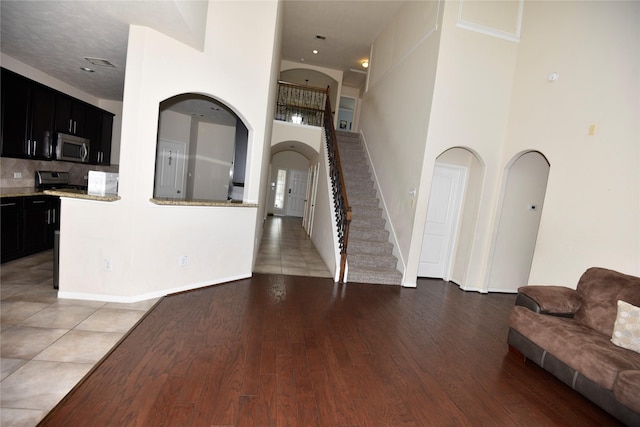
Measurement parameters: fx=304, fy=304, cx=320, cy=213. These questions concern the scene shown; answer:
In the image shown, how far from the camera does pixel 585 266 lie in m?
3.52

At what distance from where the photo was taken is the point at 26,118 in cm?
454

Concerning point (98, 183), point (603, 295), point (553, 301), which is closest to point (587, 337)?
point (553, 301)

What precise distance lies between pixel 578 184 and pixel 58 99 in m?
7.79

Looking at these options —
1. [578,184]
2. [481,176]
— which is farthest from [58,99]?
[578,184]

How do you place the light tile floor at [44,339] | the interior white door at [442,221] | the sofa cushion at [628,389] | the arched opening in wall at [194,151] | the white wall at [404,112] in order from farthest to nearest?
the arched opening in wall at [194,151] → the interior white door at [442,221] → the white wall at [404,112] → the sofa cushion at [628,389] → the light tile floor at [44,339]

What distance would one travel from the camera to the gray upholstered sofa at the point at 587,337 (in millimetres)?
2215

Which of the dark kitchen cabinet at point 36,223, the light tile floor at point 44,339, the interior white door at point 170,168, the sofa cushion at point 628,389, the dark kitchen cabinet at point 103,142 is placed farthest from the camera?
the interior white door at point 170,168

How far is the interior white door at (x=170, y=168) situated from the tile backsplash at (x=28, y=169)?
1.58m

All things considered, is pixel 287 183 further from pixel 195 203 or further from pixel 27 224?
pixel 195 203

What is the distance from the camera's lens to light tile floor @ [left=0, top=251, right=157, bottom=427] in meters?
1.92

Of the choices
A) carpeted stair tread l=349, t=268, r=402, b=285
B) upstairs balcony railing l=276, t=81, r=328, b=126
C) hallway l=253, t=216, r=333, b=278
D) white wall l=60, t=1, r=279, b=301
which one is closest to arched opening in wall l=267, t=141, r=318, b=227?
upstairs balcony railing l=276, t=81, r=328, b=126

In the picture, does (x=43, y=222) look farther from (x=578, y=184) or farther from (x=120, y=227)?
(x=578, y=184)

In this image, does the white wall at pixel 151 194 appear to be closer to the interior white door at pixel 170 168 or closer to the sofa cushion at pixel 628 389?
the sofa cushion at pixel 628 389

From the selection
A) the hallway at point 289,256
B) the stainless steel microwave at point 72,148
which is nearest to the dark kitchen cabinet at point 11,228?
the stainless steel microwave at point 72,148
